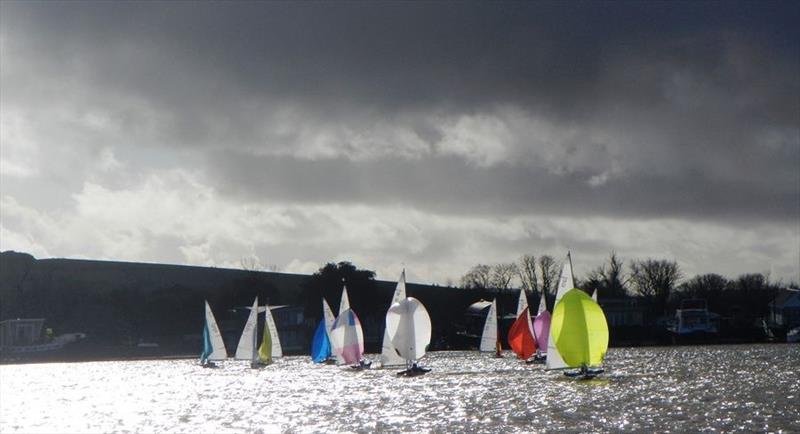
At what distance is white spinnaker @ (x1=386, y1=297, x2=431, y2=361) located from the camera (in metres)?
64.8

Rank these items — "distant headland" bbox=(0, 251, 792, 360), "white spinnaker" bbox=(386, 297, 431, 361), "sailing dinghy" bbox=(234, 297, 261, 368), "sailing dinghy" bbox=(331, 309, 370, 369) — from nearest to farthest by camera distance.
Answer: "white spinnaker" bbox=(386, 297, 431, 361) → "sailing dinghy" bbox=(331, 309, 370, 369) → "sailing dinghy" bbox=(234, 297, 261, 368) → "distant headland" bbox=(0, 251, 792, 360)

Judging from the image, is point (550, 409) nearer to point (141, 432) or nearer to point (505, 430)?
point (505, 430)

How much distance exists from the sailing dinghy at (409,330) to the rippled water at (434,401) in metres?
1.64

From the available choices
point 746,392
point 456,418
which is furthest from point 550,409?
point 746,392

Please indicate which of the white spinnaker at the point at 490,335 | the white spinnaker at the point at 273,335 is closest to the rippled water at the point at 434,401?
the white spinnaker at the point at 273,335

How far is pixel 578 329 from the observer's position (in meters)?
54.5

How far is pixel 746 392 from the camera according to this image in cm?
4800

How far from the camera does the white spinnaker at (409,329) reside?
6475cm

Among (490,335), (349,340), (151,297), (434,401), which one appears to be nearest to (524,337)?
(490,335)


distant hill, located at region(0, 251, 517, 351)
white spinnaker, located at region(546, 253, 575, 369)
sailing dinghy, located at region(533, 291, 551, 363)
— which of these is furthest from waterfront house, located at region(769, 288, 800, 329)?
white spinnaker, located at region(546, 253, 575, 369)

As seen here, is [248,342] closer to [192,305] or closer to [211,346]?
[211,346]

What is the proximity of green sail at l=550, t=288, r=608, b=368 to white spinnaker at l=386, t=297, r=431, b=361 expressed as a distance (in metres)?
11.6

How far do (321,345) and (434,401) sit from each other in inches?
1589

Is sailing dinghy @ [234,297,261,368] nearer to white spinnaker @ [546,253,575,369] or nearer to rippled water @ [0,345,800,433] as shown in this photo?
rippled water @ [0,345,800,433]
